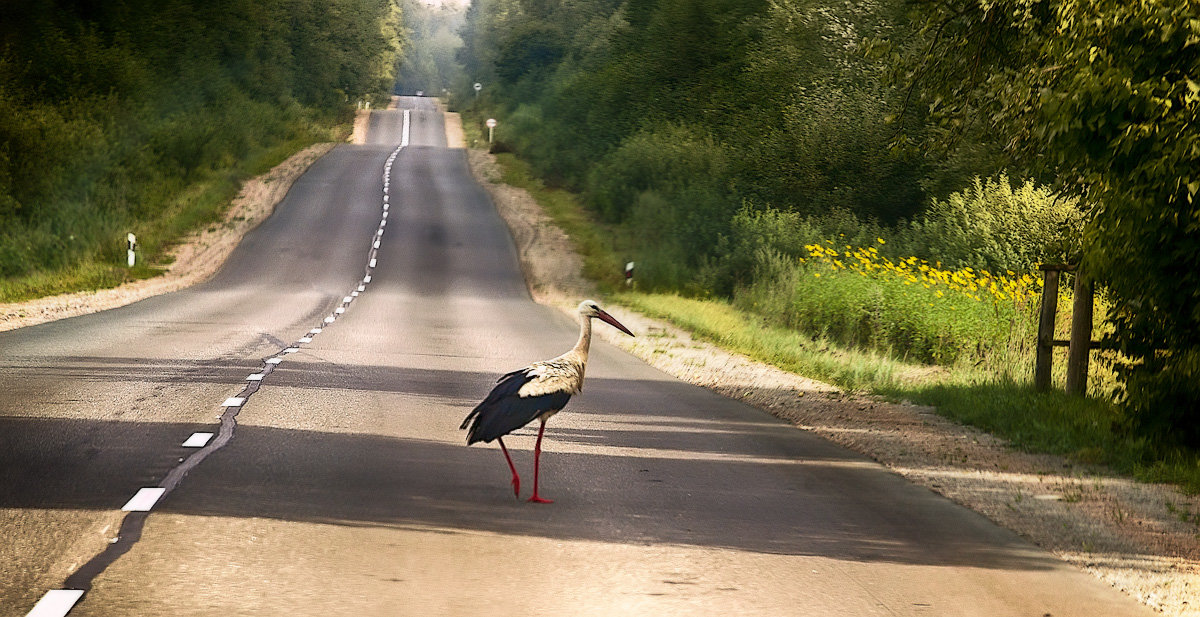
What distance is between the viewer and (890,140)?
25297mm

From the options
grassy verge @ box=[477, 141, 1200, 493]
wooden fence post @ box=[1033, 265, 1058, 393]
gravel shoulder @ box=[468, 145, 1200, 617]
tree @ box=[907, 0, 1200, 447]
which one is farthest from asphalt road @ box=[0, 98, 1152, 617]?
wooden fence post @ box=[1033, 265, 1058, 393]

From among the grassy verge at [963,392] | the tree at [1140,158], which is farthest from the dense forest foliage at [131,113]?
the tree at [1140,158]

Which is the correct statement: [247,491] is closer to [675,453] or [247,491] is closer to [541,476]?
[541,476]

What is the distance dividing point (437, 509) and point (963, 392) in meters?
9.49

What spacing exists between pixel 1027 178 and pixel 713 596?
94.1ft

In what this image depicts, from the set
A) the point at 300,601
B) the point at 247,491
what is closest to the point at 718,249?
the point at 247,491

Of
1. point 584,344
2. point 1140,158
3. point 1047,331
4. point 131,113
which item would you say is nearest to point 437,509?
point 584,344

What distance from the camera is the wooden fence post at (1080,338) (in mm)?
15438

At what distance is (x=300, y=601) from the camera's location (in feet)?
22.1

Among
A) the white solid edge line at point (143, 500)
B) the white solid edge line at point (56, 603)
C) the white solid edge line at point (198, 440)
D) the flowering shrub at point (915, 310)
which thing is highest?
the flowering shrub at point (915, 310)

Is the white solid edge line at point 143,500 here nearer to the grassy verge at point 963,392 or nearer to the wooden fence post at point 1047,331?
the grassy verge at point 963,392

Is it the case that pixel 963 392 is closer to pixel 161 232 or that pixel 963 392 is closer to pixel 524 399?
pixel 524 399

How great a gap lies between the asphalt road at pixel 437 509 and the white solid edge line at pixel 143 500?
0.40 ft

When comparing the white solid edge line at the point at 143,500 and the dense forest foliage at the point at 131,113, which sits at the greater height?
the dense forest foliage at the point at 131,113
